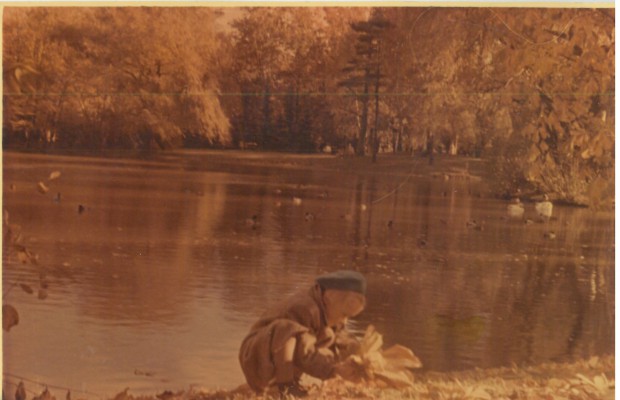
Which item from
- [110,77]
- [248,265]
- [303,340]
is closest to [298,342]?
[303,340]

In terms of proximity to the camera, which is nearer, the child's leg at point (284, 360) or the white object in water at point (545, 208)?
the child's leg at point (284, 360)

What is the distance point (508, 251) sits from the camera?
4.67 m

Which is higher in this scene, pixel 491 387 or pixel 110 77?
pixel 110 77

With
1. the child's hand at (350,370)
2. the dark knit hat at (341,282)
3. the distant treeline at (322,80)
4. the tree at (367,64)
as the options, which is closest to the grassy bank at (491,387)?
the child's hand at (350,370)

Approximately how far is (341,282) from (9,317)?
152 centimetres

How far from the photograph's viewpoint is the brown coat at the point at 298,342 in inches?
180

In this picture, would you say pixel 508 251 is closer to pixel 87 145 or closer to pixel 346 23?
pixel 346 23

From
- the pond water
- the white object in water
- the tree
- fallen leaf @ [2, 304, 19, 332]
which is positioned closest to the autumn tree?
the pond water

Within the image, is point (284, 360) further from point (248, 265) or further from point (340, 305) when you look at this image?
point (248, 265)

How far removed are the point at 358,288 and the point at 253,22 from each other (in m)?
1.30

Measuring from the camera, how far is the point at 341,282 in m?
4.62

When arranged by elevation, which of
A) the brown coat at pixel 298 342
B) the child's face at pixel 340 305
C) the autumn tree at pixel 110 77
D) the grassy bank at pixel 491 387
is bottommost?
the grassy bank at pixel 491 387

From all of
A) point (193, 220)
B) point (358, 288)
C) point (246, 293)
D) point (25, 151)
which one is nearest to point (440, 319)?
point (358, 288)

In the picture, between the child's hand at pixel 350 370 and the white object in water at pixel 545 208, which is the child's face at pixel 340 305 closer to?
the child's hand at pixel 350 370
